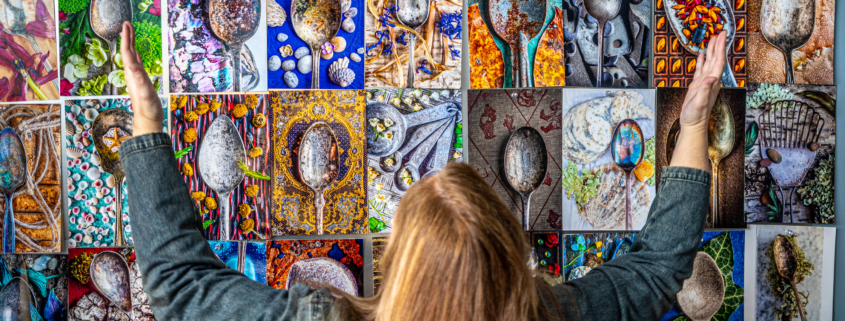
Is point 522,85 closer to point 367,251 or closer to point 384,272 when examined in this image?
point 367,251

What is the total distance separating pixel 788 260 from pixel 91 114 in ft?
5.73

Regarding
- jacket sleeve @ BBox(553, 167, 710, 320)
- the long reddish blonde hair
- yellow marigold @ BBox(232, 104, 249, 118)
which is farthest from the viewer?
yellow marigold @ BBox(232, 104, 249, 118)

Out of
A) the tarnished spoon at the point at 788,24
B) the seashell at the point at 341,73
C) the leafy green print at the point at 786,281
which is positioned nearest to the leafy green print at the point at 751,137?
the tarnished spoon at the point at 788,24

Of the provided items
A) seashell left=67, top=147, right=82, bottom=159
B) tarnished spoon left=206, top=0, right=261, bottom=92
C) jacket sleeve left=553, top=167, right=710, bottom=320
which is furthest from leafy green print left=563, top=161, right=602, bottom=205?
seashell left=67, top=147, right=82, bottom=159

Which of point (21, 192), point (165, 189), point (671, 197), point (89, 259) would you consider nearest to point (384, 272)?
point (165, 189)

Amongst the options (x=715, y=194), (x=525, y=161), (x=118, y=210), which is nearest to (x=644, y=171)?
(x=715, y=194)

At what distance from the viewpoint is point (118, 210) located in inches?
46.0

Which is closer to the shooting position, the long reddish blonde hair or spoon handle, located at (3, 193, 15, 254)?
the long reddish blonde hair

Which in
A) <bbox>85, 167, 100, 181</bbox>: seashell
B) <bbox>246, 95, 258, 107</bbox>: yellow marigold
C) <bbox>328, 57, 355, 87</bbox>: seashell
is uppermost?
<bbox>328, 57, 355, 87</bbox>: seashell

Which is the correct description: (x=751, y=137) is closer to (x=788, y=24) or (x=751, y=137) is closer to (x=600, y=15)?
(x=788, y=24)

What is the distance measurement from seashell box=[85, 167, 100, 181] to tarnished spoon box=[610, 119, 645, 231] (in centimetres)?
124

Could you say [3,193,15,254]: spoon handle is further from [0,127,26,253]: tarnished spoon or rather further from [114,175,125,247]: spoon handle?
[114,175,125,247]: spoon handle

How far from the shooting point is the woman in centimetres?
50

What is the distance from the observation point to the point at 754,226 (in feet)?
4.04
